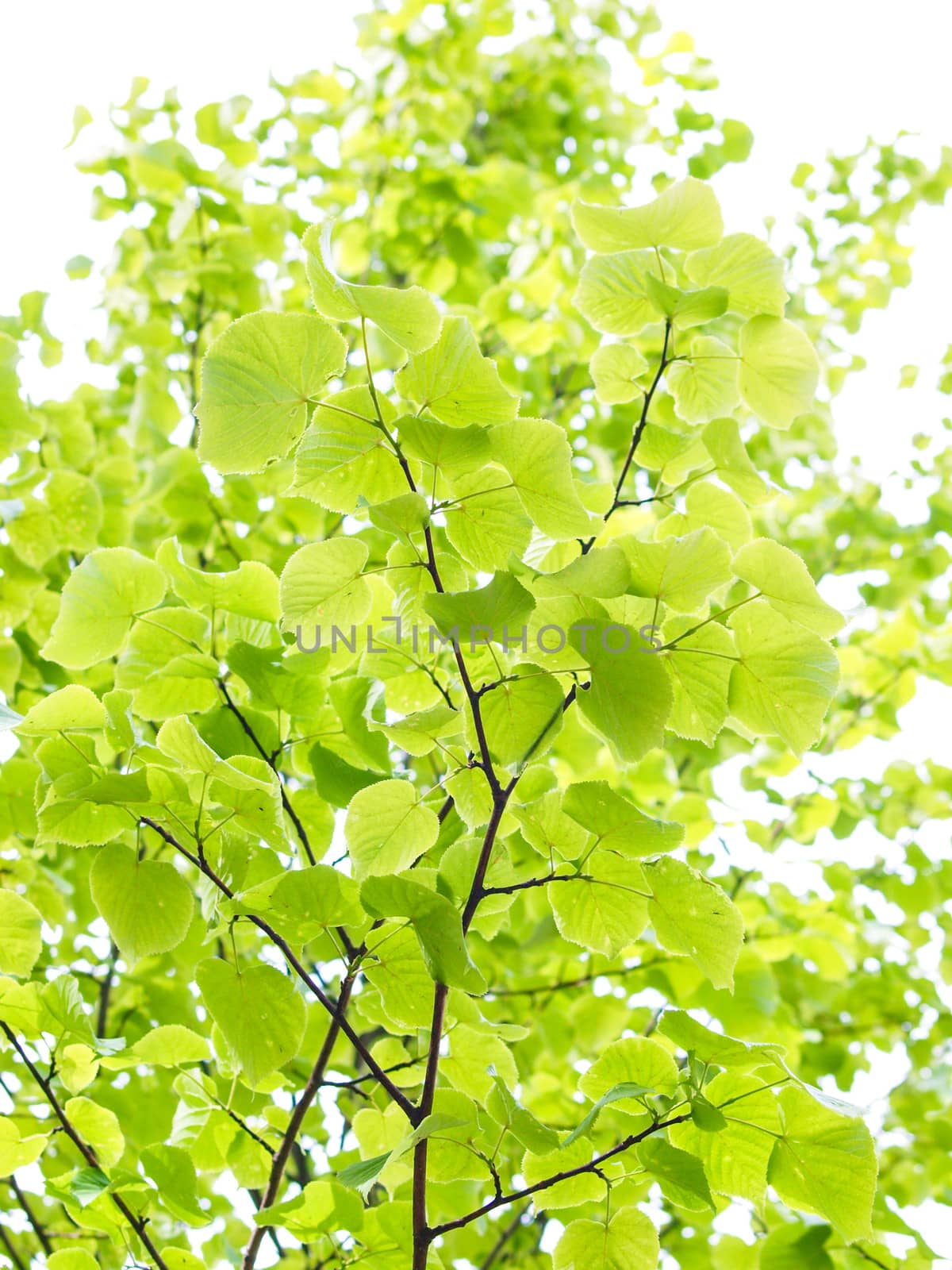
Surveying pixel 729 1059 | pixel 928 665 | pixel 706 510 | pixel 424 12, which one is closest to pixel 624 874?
pixel 729 1059

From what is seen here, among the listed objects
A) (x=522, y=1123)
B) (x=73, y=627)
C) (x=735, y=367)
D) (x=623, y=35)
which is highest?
(x=623, y=35)

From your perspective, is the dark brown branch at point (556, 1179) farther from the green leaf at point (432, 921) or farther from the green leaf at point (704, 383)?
the green leaf at point (704, 383)

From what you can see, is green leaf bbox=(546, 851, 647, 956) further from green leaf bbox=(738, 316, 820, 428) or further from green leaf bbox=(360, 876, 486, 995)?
green leaf bbox=(738, 316, 820, 428)

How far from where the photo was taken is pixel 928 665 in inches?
75.4

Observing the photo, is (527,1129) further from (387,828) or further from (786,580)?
(786,580)

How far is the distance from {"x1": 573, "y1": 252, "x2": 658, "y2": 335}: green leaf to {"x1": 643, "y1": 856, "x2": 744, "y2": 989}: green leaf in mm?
407

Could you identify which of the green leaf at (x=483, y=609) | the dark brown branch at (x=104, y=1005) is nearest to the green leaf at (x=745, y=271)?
the green leaf at (x=483, y=609)

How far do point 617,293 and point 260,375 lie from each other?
32 centimetres

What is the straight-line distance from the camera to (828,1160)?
0.61 m

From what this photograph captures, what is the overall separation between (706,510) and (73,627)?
0.51 m

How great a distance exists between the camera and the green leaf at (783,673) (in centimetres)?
67

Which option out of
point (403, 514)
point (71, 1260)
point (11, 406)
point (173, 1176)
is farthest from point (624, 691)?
point (11, 406)

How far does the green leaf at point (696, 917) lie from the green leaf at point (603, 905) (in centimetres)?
2

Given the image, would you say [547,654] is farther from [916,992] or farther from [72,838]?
[916,992]
